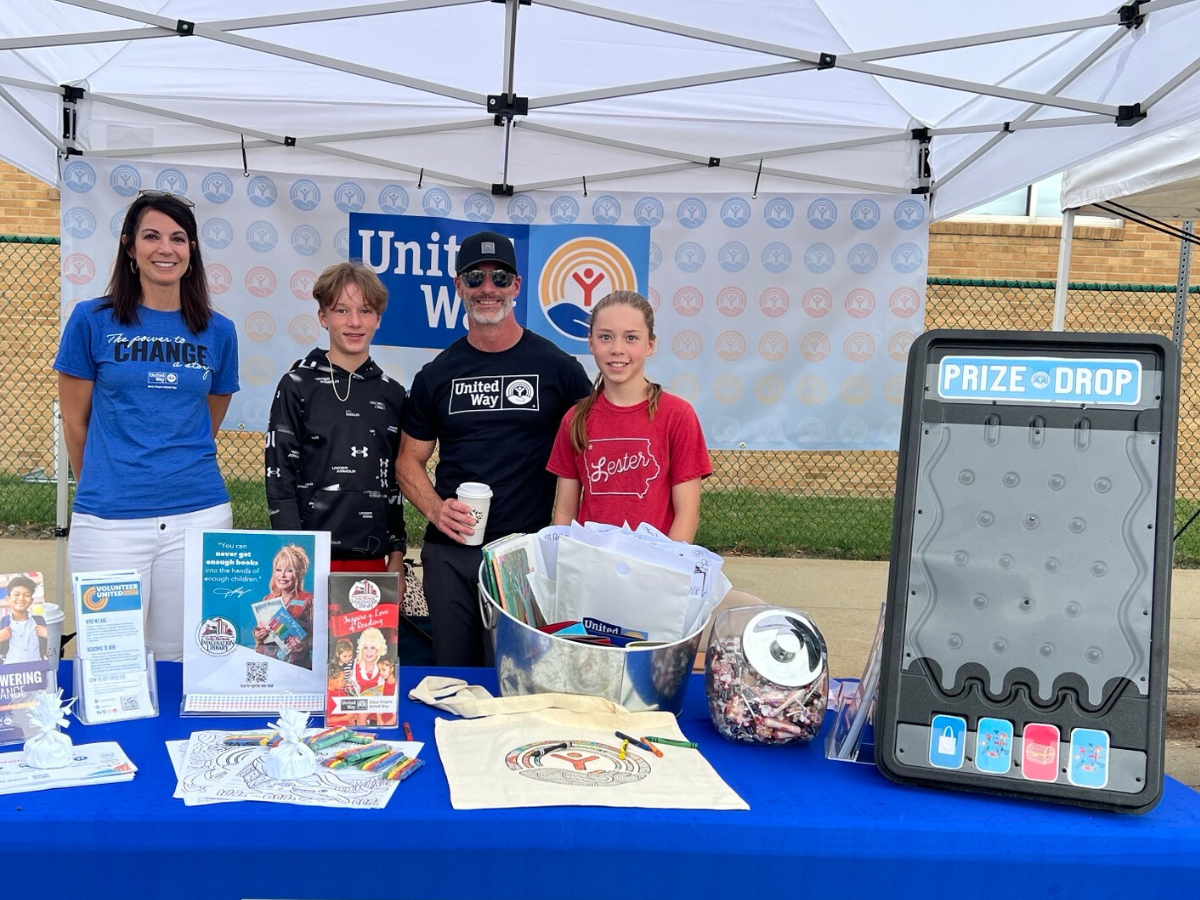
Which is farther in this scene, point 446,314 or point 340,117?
point 446,314

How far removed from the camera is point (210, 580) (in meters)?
1.71

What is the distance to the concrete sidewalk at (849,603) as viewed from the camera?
4.09 meters

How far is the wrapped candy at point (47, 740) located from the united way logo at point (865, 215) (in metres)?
3.48

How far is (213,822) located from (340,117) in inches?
119

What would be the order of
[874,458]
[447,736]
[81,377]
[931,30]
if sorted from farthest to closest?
[874,458] < [931,30] < [81,377] < [447,736]

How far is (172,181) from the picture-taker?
394 cm

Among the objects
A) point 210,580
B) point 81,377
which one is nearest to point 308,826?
point 210,580

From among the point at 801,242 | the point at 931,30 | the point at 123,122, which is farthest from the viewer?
Answer: the point at 801,242

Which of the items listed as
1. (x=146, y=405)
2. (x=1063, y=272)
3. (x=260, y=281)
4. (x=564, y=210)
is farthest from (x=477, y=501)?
(x=1063, y=272)

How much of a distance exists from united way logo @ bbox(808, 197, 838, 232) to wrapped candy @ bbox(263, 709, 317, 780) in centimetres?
326

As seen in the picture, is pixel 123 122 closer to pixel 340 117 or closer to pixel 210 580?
pixel 340 117

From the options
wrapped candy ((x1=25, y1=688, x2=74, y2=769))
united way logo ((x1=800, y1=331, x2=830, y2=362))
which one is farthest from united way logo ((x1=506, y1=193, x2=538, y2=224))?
Result: wrapped candy ((x1=25, y1=688, x2=74, y2=769))

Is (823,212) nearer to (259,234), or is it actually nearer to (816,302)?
(816,302)

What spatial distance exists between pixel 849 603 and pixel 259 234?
3.72m
